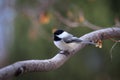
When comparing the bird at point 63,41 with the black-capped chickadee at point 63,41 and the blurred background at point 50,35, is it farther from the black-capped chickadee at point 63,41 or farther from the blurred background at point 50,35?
the blurred background at point 50,35

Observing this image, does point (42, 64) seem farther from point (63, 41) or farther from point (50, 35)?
point (50, 35)

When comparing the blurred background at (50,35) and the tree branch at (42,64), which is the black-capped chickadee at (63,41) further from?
the blurred background at (50,35)

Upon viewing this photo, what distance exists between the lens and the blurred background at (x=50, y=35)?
5.68 metres

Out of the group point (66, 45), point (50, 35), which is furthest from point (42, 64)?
point (50, 35)

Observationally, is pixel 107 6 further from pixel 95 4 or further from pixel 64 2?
pixel 64 2

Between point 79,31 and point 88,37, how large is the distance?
122 inches

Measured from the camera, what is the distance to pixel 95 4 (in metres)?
5.68

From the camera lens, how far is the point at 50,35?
562cm

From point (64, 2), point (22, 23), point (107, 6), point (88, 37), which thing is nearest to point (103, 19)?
point (107, 6)

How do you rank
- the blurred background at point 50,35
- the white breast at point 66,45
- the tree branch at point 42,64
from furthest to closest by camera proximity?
1. the blurred background at point 50,35
2. the white breast at point 66,45
3. the tree branch at point 42,64

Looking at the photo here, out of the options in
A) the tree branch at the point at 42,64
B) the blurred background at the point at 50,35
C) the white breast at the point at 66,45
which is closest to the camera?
the tree branch at the point at 42,64

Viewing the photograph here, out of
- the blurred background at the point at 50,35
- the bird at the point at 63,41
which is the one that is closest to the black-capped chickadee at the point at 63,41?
the bird at the point at 63,41

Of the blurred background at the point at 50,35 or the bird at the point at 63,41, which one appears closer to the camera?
the bird at the point at 63,41

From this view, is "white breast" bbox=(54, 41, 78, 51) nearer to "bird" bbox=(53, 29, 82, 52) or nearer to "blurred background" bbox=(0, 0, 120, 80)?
"bird" bbox=(53, 29, 82, 52)
